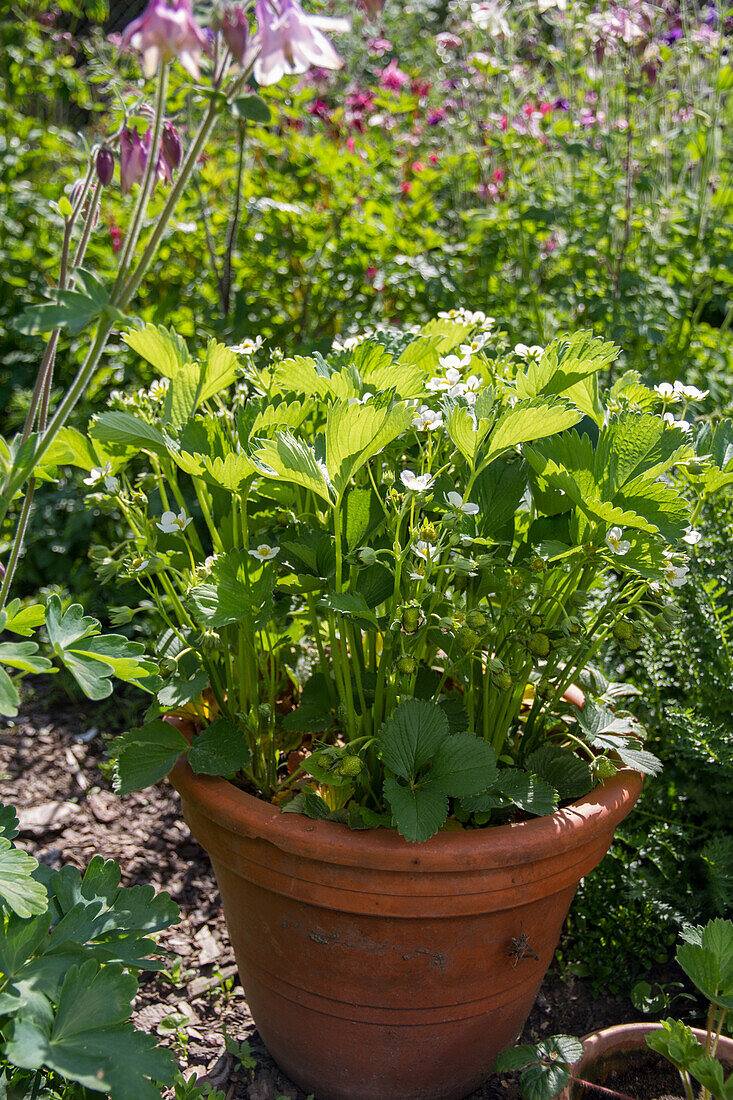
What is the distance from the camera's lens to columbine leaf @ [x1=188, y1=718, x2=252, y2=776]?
4.12 feet

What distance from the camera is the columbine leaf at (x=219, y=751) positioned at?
4.12 ft

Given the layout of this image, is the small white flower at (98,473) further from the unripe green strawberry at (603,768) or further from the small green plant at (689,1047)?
the small green plant at (689,1047)

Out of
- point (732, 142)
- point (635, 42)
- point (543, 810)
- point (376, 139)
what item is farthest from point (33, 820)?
point (732, 142)

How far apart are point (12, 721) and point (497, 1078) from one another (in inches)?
62.1

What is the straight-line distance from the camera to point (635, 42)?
249 cm

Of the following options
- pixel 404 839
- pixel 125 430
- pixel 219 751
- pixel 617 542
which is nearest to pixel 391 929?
pixel 404 839

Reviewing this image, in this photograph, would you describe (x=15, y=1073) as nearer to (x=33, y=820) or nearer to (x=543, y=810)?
(x=543, y=810)

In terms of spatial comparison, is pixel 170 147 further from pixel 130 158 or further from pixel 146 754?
pixel 146 754

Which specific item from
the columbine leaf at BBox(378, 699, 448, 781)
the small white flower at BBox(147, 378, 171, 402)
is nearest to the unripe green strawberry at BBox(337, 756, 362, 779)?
the columbine leaf at BBox(378, 699, 448, 781)

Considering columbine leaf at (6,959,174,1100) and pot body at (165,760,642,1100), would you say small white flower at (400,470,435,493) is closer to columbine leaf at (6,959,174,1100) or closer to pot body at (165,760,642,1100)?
pot body at (165,760,642,1100)

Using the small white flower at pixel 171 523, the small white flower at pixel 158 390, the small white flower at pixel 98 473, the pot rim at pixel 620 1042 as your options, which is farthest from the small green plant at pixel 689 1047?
the small white flower at pixel 158 390

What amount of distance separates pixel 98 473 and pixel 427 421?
499 millimetres

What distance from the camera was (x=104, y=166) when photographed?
1.05 meters

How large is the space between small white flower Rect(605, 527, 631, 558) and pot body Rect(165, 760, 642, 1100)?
385mm
